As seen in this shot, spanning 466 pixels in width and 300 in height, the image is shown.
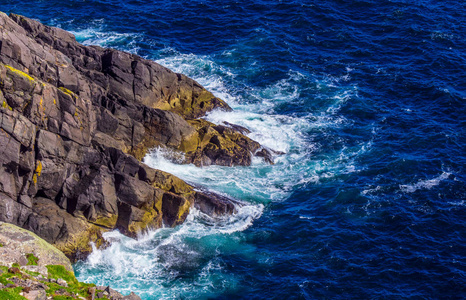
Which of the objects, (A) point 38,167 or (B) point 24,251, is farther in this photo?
(A) point 38,167

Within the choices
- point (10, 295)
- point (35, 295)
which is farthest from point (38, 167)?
point (10, 295)

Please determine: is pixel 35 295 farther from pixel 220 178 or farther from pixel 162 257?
pixel 220 178

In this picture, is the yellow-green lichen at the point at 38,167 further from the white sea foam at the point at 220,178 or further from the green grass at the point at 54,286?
the green grass at the point at 54,286

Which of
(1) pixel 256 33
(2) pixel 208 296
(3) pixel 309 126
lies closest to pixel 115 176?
(2) pixel 208 296

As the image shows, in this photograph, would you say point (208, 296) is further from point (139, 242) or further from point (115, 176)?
point (115, 176)

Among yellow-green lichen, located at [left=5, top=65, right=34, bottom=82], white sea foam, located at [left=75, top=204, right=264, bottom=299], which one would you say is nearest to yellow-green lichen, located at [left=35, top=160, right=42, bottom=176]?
yellow-green lichen, located at [left=5, top=65, right=34, bottom=82]

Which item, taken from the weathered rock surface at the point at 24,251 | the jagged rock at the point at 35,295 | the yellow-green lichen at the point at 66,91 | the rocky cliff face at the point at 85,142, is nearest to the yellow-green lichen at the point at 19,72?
the rocky cliff face at the point at 85,142
